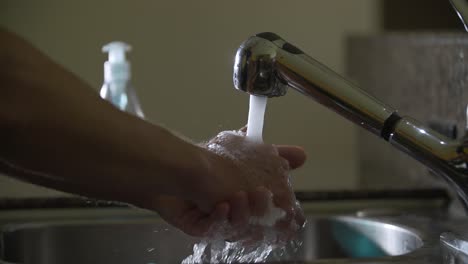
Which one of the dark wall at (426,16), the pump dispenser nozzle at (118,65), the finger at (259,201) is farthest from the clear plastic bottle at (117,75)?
the dark wall at (426,16)

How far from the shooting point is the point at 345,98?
617 millimetres

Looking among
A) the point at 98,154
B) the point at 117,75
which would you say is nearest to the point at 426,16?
the point at 117,75

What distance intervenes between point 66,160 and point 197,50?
0.93 m

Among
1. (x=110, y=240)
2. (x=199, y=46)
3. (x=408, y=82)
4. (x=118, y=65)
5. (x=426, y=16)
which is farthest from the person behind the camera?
(x=426, y=16)

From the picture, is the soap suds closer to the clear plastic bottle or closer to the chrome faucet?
the chrome faucet

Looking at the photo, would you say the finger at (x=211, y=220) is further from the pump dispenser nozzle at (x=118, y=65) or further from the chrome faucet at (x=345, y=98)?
the pump dispenser nozzle at (x=118, y=65)

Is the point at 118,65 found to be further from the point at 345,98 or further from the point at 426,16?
the point at 426,16

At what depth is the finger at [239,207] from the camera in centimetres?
59

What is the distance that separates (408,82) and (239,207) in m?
0.79

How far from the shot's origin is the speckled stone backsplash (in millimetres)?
1086

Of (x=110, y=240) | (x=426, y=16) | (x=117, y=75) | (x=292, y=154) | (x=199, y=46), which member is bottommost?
(x=110, y=240)

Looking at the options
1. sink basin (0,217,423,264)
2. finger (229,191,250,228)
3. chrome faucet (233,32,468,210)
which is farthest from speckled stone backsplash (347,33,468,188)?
finger (229,191,250,228)

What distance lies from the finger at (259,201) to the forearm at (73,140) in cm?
7

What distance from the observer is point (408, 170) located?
1248 millimetres
